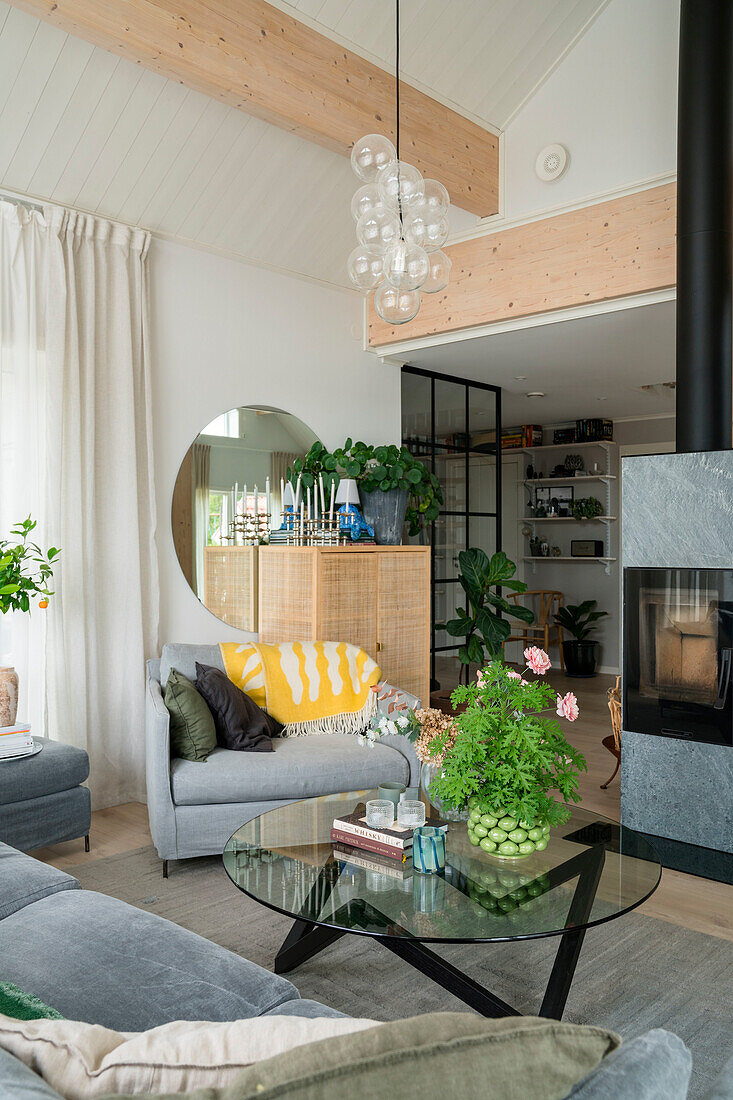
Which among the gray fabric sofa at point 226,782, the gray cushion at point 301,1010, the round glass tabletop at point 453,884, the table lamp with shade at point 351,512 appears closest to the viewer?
the gray cushion at point 301,1010

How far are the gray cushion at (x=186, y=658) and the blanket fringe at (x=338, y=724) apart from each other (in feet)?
1.36

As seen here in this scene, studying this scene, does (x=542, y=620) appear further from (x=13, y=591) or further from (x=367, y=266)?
(x=367, y=266)

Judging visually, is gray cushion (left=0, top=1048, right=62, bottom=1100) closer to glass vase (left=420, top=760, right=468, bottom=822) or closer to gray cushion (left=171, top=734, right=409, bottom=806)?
glass vase (left=420, top=760, right=468, bottom=822)

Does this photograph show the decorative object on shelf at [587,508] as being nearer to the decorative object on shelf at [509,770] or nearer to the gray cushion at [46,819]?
the gray cushion at [46,819]

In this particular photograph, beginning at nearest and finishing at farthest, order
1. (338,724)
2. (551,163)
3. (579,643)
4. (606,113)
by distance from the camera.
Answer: (338,724) → (606,113) → (551,163) → (579,643)

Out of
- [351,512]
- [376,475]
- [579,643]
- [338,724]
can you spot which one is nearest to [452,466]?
[376,475]

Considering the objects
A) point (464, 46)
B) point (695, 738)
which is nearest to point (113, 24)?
point (464, 46)

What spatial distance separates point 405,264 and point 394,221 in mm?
122

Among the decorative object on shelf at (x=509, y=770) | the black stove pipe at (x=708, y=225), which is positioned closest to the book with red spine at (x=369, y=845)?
the decorative object on shelf at (x=509, y=770)

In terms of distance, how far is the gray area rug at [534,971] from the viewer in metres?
2.13

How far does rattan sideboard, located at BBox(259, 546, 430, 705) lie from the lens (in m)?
4.27

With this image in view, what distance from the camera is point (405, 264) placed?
2459 mm

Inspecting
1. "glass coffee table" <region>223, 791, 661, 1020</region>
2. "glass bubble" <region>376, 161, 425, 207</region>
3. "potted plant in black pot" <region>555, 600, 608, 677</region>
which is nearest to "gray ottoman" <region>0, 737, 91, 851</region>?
"glass coffee table" <region>223, 791, 661, 1020</region>

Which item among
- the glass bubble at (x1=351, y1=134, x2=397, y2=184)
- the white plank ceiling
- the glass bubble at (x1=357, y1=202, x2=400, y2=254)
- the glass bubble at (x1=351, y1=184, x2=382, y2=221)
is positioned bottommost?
the glass bubble at (x1=357, y1=202, x2=400, y2=254)
